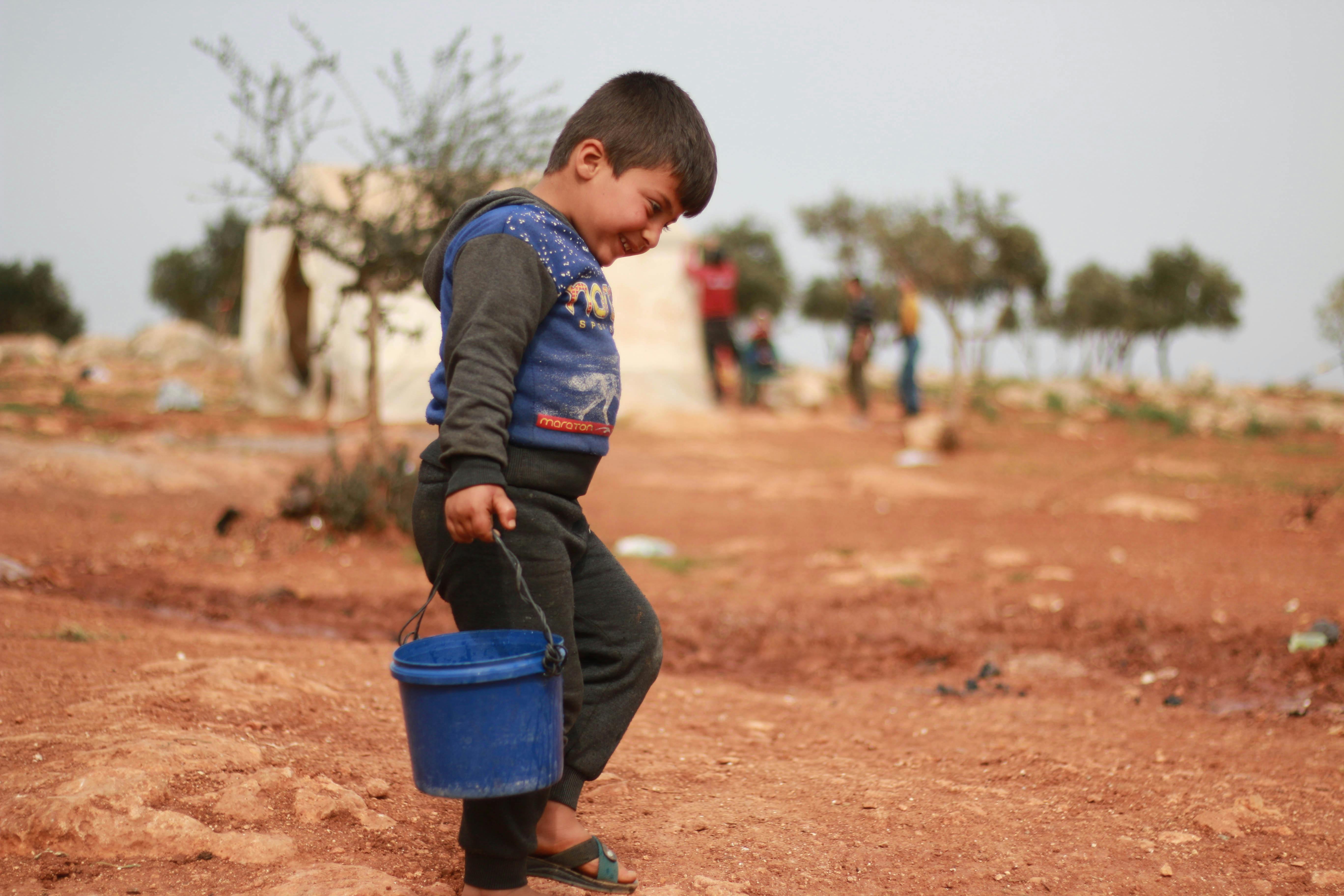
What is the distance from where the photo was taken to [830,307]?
128 ft

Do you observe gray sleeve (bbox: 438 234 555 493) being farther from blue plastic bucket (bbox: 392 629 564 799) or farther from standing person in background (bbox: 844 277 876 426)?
standing person in background (bbox: 844 277 876 426)

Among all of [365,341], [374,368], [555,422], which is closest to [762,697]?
[555,422]

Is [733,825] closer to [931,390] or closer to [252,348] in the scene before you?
[252,348]

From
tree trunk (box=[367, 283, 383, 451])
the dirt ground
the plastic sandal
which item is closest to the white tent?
tree trunk (box=[367, 283, 383, 451])

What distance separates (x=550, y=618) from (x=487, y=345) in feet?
1.73

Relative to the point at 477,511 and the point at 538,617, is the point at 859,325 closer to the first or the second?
the point at 538,617

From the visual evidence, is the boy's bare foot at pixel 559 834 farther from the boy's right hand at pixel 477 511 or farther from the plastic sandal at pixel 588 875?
the boy's right hand at pixel 477 511

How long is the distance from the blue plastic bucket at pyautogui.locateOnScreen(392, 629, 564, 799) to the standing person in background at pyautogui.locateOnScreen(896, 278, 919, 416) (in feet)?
42.2

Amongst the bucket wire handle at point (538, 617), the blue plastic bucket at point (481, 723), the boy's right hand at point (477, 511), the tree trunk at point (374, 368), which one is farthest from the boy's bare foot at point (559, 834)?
the tree trunk at point (374, 368)

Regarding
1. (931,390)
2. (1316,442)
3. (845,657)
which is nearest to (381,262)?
(845,657)

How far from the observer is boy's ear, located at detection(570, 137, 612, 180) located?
205cm

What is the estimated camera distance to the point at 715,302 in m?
16.1

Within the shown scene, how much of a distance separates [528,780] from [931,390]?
22.2 meters

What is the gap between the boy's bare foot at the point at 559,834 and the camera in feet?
6.82
